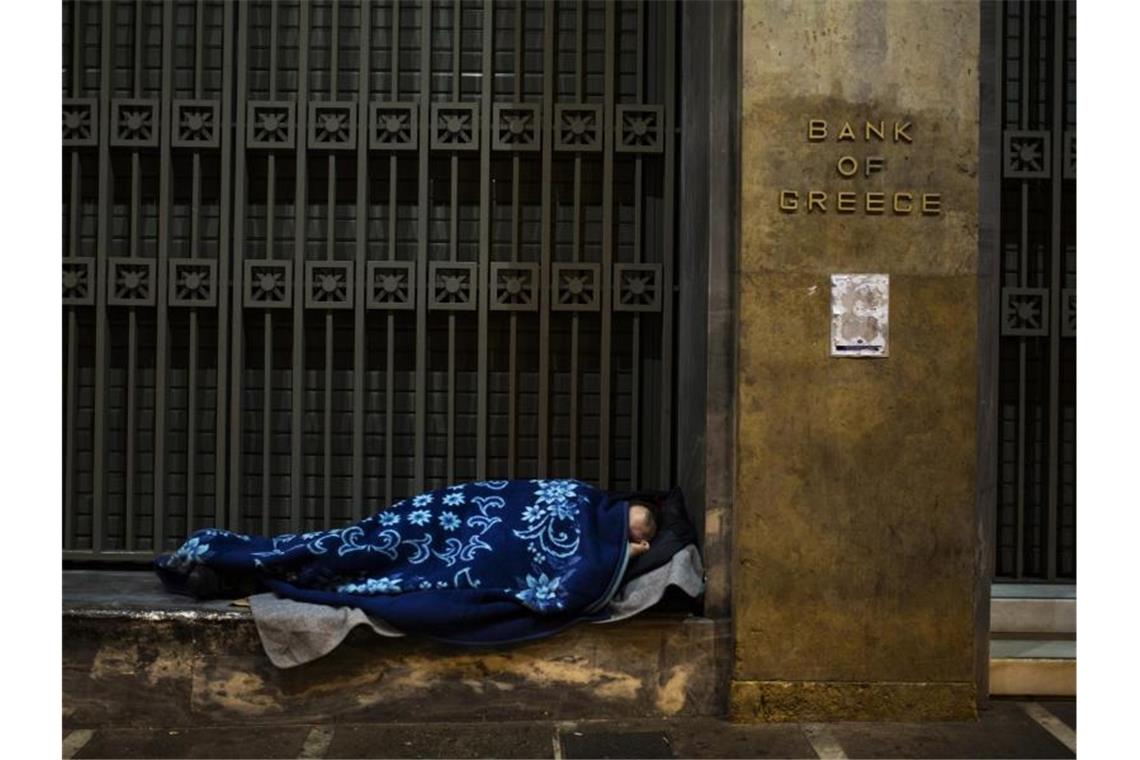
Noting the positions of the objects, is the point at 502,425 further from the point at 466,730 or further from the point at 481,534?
the point at 466,730

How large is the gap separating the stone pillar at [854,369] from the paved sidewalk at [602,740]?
15 centimetres

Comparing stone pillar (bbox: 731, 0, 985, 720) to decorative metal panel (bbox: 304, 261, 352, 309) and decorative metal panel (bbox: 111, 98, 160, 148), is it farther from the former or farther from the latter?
decorative metal panel (bbox: 111, 98, 160, 148)

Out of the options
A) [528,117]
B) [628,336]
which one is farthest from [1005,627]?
[528,117]

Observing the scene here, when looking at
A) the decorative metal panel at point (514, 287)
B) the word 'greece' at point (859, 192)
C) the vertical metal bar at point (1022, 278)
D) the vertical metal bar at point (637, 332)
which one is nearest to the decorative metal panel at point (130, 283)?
the decorative metal panel at point (514, 287)

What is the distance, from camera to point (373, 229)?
5.46m

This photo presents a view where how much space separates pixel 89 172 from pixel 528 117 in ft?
7.12

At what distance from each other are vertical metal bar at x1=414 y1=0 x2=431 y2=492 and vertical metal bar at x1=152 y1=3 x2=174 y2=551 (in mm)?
1209

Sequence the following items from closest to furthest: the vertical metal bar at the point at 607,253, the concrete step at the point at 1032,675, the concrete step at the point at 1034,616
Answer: the concrete step at the point at 1032,675
the concrete step at the point at 1034,616
the vertical metal bar at the point at 607,253

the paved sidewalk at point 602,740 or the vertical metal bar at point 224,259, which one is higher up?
the vertical metal bar at point 224,259

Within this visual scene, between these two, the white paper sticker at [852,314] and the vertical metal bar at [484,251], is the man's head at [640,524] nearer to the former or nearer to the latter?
the vertical metal bar at [484,251]

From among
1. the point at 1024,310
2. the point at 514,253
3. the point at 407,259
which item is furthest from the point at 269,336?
the point at 1024,310

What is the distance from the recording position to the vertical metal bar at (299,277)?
532cm

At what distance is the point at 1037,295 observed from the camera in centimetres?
540

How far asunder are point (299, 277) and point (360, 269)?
295 mm
